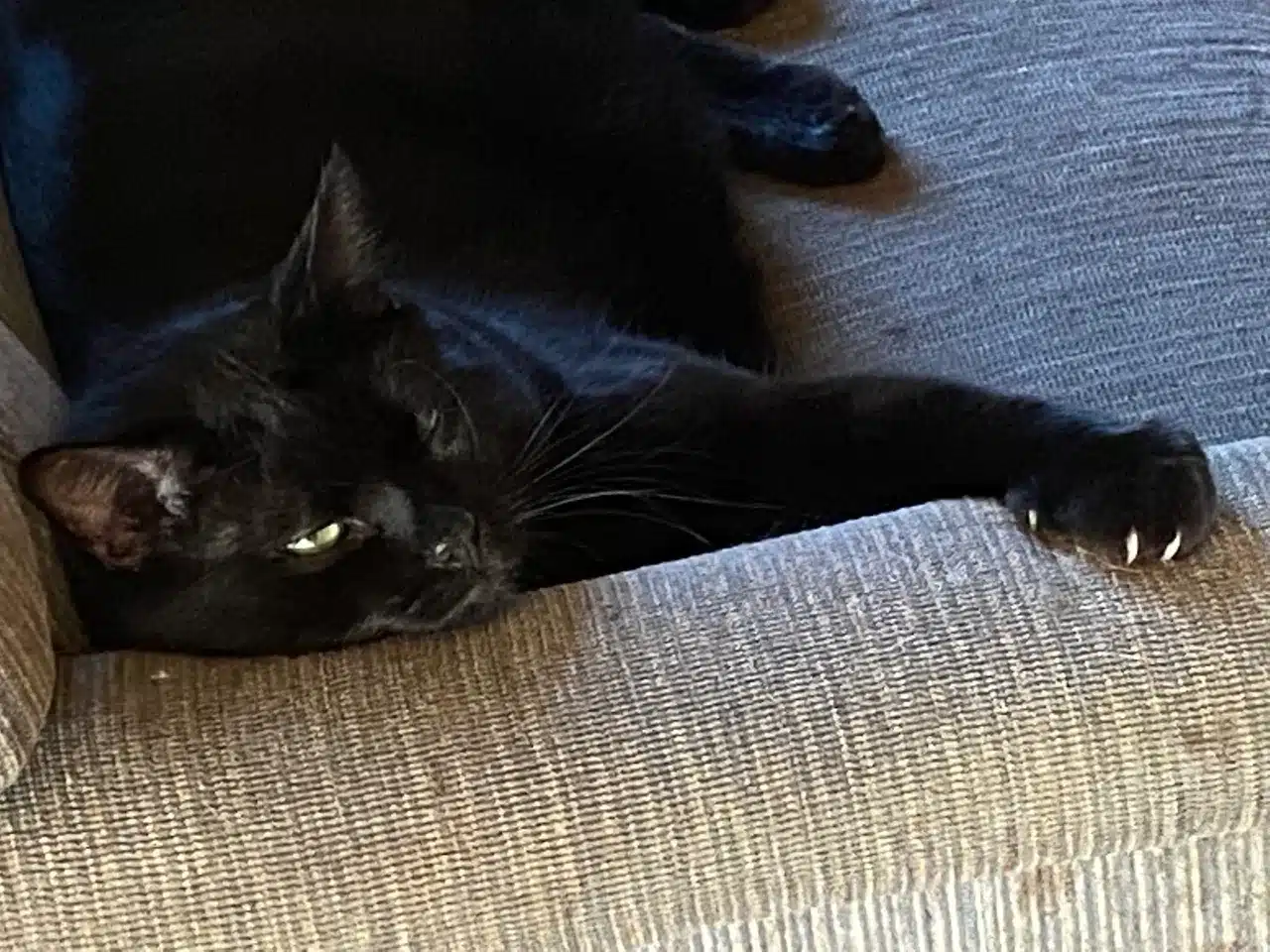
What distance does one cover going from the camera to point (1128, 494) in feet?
3.07

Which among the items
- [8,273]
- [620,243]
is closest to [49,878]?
[8,273]

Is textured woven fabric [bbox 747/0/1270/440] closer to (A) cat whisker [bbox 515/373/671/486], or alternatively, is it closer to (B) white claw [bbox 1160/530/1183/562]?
(A) cat whisker [bbox 515/373/671/486]

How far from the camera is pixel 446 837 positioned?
2.74 feet

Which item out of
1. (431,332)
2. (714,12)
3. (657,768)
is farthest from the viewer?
(714,12)

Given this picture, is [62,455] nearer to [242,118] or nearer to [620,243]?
[242,118]

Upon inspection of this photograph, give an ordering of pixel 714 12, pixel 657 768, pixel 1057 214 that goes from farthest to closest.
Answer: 1. pixel 714 12
2. pixel 1057 214
3. pixel 657 768

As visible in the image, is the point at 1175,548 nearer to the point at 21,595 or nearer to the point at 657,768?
the point at 657,768

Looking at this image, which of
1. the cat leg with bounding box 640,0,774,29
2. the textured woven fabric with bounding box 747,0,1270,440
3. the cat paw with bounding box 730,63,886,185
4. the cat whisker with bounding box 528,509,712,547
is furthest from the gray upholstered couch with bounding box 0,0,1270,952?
the cat leg with bounding box 640,0,774,29

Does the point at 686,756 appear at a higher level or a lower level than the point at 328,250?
lower

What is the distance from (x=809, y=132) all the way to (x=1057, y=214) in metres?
0.23

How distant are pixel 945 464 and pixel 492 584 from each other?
300mm

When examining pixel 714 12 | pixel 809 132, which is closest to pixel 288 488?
pixel 809 132

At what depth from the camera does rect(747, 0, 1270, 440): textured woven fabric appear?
4.23 feet

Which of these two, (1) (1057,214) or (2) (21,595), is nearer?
(2) (21,595)
